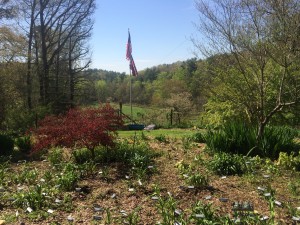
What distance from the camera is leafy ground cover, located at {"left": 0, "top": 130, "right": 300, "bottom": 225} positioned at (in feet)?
12.6

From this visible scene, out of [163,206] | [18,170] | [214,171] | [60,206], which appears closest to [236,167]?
[214,171]

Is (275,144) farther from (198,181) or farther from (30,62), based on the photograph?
(30,62)

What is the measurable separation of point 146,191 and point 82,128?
1.75 metres

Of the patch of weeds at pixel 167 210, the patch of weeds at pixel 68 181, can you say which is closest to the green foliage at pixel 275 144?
the patch of weeds at pixel 167 210

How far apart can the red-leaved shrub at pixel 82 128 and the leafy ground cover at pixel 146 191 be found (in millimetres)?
412

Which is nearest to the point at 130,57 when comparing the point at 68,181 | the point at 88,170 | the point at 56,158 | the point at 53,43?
the point at 53,43

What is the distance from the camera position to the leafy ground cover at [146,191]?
3.85 metres

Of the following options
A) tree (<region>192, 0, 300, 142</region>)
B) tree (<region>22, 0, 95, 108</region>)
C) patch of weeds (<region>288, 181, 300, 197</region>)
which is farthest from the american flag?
patch of weeds (<region>288, 181, 300, 197</region>)

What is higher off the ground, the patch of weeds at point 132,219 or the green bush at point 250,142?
the green bush at point 250,142

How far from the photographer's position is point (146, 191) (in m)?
4.79

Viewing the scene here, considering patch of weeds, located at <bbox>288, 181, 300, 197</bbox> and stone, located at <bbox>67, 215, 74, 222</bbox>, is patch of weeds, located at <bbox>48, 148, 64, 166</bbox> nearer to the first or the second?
stone, located at <bbox>67, 215, 74, 222</bbox>

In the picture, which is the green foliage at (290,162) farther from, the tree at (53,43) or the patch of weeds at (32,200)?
the tree at (53,43)

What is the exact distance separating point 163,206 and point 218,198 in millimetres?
841

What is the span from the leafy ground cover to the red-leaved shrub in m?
0.41
